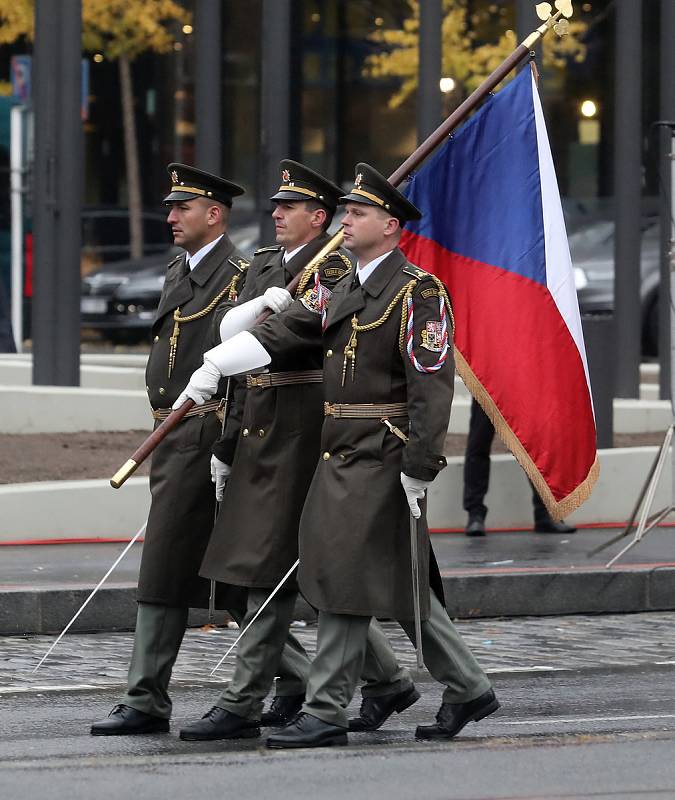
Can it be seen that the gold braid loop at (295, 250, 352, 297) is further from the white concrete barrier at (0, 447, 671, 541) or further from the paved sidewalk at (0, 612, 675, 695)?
the white concrete barrier at (0, 447, 671, 541)

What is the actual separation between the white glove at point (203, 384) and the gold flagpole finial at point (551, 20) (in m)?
1.92

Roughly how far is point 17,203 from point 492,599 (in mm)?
12306

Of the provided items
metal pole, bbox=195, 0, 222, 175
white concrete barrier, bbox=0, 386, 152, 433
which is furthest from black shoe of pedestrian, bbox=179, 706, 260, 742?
metal pole, bbox=195, 0, 222, 175

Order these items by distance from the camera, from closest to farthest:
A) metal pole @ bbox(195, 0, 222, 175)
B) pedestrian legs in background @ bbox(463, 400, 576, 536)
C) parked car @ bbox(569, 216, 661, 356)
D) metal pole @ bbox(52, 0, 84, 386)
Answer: pedestrian legs in background @ bbox(463, 400, 576, 536), metal pole @ bbox(52, 0, 84, 386), metal pole @ bbox(195, 0, 222, 175), parked car @ bbox(569, 216, 661, 356)

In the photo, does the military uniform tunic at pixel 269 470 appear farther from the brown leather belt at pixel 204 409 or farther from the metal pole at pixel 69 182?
the metal pole at pixel 69 182

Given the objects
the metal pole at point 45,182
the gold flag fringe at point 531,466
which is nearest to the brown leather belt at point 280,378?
the gold flag fringe at point 531,466

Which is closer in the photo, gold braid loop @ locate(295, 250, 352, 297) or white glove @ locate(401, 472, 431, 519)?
white glove @ locate(401, 472, 431, 519)

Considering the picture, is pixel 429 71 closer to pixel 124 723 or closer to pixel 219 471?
pixel 219 471

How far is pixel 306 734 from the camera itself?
625 centimetres

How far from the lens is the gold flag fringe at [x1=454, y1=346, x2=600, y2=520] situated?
307 inches

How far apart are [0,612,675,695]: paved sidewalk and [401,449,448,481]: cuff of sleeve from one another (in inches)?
80.6

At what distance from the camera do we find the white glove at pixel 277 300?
258 inches

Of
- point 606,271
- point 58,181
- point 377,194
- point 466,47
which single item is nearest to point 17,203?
point 58,181

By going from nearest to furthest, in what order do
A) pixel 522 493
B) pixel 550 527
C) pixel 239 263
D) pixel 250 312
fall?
1. pixel 250 312
2. pixel 239 263
3. pixel 550 527
4. pixel 522 493
